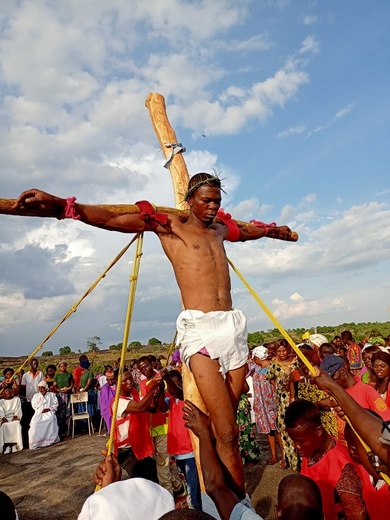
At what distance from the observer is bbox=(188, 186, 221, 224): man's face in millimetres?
3729

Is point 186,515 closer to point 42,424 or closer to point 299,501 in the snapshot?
point 299,501

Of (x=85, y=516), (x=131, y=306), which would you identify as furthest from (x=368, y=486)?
(x=85, y=516)

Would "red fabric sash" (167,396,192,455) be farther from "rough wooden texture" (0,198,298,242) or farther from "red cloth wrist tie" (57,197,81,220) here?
"red cloth wrist tie" (57,197,81,220)

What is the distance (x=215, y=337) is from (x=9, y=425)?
1201 cm

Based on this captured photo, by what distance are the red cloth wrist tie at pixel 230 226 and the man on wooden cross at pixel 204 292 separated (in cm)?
38

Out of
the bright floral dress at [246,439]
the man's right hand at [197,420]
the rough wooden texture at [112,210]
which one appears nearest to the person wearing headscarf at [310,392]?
the bright floral dress at [246,439]

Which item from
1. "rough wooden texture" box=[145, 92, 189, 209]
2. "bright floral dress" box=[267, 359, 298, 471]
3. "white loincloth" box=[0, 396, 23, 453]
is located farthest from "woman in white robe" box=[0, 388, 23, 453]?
"rough wooden texture" box=[145, 92, 189, 209]

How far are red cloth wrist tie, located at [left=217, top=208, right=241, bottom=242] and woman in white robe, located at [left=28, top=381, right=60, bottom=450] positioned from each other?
36.7 feet

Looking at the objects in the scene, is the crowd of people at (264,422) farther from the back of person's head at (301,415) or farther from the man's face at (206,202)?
the man's face at (206,202)

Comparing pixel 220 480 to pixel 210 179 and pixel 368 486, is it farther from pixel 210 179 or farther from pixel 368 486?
pixel 210 179

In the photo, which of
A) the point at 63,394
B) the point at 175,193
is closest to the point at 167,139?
the point at 175,193

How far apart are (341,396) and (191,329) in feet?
3.82

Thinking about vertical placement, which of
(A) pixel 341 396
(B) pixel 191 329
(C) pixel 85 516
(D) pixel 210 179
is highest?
(D) pixel 210 179

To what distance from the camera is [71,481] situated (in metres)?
8.66
